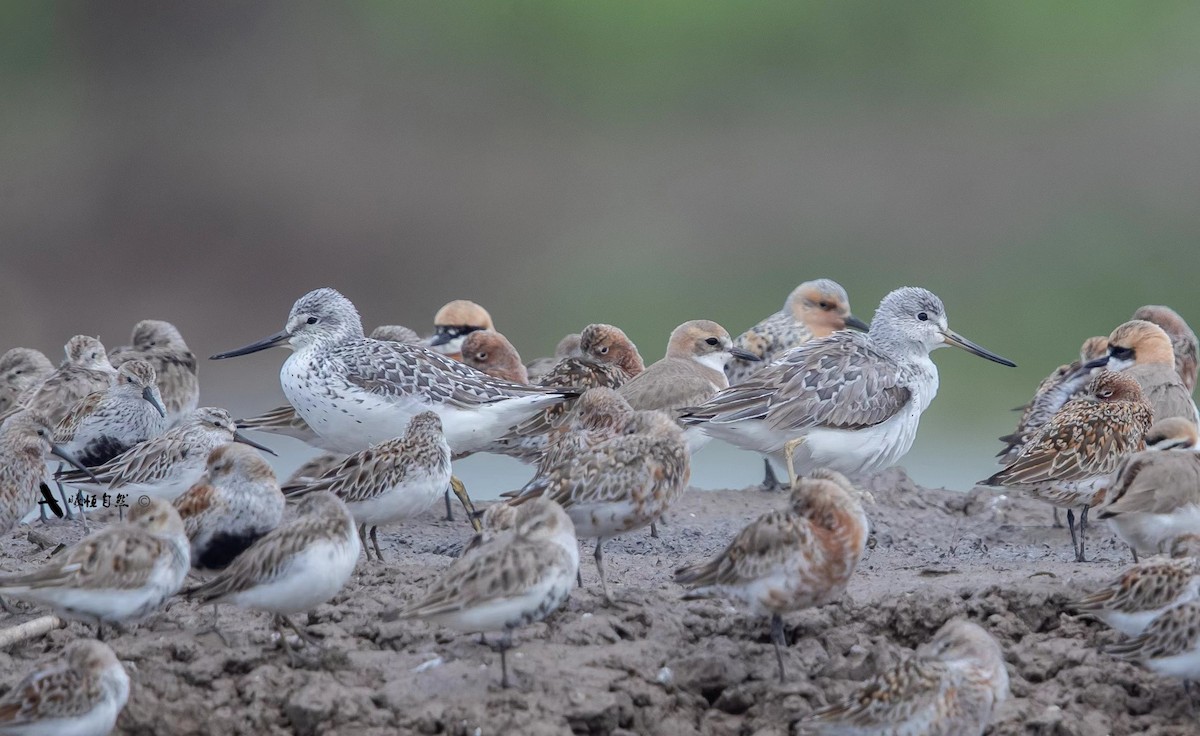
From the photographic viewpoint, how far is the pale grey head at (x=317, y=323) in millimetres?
9195

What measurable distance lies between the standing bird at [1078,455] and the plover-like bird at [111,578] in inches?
163

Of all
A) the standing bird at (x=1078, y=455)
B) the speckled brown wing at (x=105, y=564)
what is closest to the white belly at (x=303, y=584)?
the speckled brown wing at (x=105, y=564)

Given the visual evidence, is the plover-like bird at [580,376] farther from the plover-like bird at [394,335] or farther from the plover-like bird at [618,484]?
the plover-like bird at [618,484]

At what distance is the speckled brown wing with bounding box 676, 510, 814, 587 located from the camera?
5.85 meters

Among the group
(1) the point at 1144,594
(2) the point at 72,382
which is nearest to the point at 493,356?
(2) the point at 72,382

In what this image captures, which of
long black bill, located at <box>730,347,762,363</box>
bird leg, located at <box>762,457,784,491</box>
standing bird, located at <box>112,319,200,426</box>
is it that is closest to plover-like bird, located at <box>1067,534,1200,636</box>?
bird leg, located at <box>762,457,784,491</box>

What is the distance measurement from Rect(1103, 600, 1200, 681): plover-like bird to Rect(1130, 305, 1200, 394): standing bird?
5859 millimetres

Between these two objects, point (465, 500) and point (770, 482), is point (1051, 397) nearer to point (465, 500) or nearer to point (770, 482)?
point (770, 482)

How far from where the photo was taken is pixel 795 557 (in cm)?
582

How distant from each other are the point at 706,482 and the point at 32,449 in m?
5.79

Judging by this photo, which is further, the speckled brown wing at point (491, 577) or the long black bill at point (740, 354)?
the long black bill at point (740, 354)

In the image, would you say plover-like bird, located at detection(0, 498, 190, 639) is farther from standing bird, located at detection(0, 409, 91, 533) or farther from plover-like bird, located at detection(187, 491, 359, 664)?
standing bird, located at detection(0, 409, 91, 533)

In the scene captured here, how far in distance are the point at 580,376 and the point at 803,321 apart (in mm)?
2959

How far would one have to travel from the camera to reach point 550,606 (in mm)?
5758
